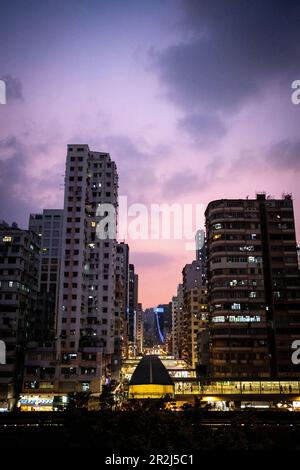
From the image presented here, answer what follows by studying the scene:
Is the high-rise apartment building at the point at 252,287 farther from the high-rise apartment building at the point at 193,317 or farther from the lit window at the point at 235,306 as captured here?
the high-rise apartment building at the point at 193,317

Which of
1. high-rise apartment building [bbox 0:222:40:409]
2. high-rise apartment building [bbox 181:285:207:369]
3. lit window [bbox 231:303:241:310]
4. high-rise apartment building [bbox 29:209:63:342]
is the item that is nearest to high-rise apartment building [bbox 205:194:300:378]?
lit window [bbox 231:303:241:310]

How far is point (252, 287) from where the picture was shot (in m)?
69.6

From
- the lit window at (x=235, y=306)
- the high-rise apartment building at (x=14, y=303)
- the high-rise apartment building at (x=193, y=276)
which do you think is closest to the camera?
the high-rise apartment building at (x=14, y=303)

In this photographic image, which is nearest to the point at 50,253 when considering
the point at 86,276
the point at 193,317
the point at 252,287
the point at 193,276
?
the point at 86,276

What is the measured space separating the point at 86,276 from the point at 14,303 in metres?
17.2

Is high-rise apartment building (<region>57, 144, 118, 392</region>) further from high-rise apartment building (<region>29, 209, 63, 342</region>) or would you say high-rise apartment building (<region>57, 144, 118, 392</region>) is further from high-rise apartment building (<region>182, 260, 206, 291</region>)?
high-rise apartment building (<region>182, 260, 206, 291</region>)

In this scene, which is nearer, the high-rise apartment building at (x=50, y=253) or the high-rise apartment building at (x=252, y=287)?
the high-rise apartment building at (x=252, y=287)

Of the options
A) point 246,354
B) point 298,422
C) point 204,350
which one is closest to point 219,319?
point 246,354

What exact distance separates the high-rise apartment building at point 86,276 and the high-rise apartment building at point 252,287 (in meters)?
22.5

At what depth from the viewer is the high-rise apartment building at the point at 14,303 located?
6016 centimetres

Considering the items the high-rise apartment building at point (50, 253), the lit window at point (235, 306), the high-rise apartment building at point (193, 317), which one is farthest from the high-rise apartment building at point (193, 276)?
the lit window at point (235, 306)

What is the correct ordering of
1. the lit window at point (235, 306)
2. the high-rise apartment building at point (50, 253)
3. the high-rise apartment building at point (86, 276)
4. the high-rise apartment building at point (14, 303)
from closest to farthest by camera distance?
the high-rise apartment building at point (14, 303) < the high-rise apartment building at point (86, 276) < the lit window at point (235, 306) < the high-rise apartment building at point (50, 253)

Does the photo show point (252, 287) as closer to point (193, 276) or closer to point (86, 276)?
point (86, 276)

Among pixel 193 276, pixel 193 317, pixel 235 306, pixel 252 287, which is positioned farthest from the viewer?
pixel 193 276
